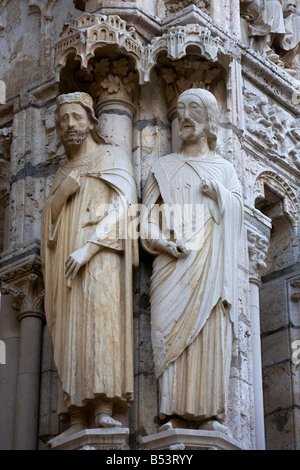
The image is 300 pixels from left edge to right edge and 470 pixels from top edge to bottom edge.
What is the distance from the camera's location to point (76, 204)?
9.44m

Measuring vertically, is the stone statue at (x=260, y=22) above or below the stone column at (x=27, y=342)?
above

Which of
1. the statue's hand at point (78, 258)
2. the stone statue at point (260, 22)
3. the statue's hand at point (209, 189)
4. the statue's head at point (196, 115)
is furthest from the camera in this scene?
the stone statue at point (260, 22)

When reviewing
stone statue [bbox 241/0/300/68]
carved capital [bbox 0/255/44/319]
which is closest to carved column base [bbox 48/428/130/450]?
carved capital [bbox 0/255/44/319]

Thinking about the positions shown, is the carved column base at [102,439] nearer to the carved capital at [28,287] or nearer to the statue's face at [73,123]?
the carved capital at [28,287]

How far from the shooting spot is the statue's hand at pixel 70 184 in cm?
945

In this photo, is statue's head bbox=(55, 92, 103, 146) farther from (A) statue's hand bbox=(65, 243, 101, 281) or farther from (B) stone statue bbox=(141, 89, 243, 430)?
(A) statue's hand bbox=(65, 243, 101, 281)

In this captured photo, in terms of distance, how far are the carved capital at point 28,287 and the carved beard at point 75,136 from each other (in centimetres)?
78

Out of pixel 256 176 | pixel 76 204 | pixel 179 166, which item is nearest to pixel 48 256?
pixel 76 204

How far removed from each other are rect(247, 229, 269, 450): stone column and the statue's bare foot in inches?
41.4

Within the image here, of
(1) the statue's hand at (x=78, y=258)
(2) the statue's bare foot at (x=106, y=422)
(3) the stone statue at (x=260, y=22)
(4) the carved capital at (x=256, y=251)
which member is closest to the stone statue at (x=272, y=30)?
(3) the stone statue at (x=260, y=22)

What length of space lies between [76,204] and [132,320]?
81 cm

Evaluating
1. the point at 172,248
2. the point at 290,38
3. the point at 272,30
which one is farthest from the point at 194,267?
the point at 290,38

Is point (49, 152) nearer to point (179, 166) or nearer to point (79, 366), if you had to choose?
point (179, 166)

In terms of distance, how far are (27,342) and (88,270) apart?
83 cm
